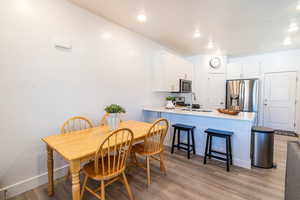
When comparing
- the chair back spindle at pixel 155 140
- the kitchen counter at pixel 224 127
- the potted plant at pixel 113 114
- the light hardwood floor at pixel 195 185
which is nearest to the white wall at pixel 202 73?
the kitchen counter at pixel 224 127

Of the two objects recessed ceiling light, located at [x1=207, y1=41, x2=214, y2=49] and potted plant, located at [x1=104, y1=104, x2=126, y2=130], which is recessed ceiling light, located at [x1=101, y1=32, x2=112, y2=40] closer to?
potted plant, located at [x1=104, y1=104, x2=126, y2=130]

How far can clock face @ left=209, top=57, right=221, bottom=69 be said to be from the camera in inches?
197

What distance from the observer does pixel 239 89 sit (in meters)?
4.71

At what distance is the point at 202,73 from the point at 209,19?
262cm

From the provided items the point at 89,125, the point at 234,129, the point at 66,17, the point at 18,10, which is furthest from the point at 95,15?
the point at 234,129

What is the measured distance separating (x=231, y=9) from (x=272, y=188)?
107 inches

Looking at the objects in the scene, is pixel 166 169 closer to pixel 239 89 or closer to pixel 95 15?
pixel 95 15

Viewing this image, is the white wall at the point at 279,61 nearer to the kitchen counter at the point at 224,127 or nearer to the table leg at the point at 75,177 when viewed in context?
the kitchen counter at the point at 224,127

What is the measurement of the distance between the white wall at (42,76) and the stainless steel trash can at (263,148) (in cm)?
283

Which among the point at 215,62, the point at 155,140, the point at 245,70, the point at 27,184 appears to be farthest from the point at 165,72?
the point at 27,184

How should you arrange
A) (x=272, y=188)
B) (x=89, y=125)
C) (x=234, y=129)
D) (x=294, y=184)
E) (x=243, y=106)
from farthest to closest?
(x=243, y=106)
(x=234, y=129)
(x=89, y=125)
(x=272, y=188)
(x=294, y=184)

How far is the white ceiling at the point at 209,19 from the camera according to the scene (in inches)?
88.6

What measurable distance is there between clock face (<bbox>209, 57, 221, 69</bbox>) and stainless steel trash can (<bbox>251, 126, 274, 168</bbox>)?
9.86ft

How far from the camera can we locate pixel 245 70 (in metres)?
4.98
